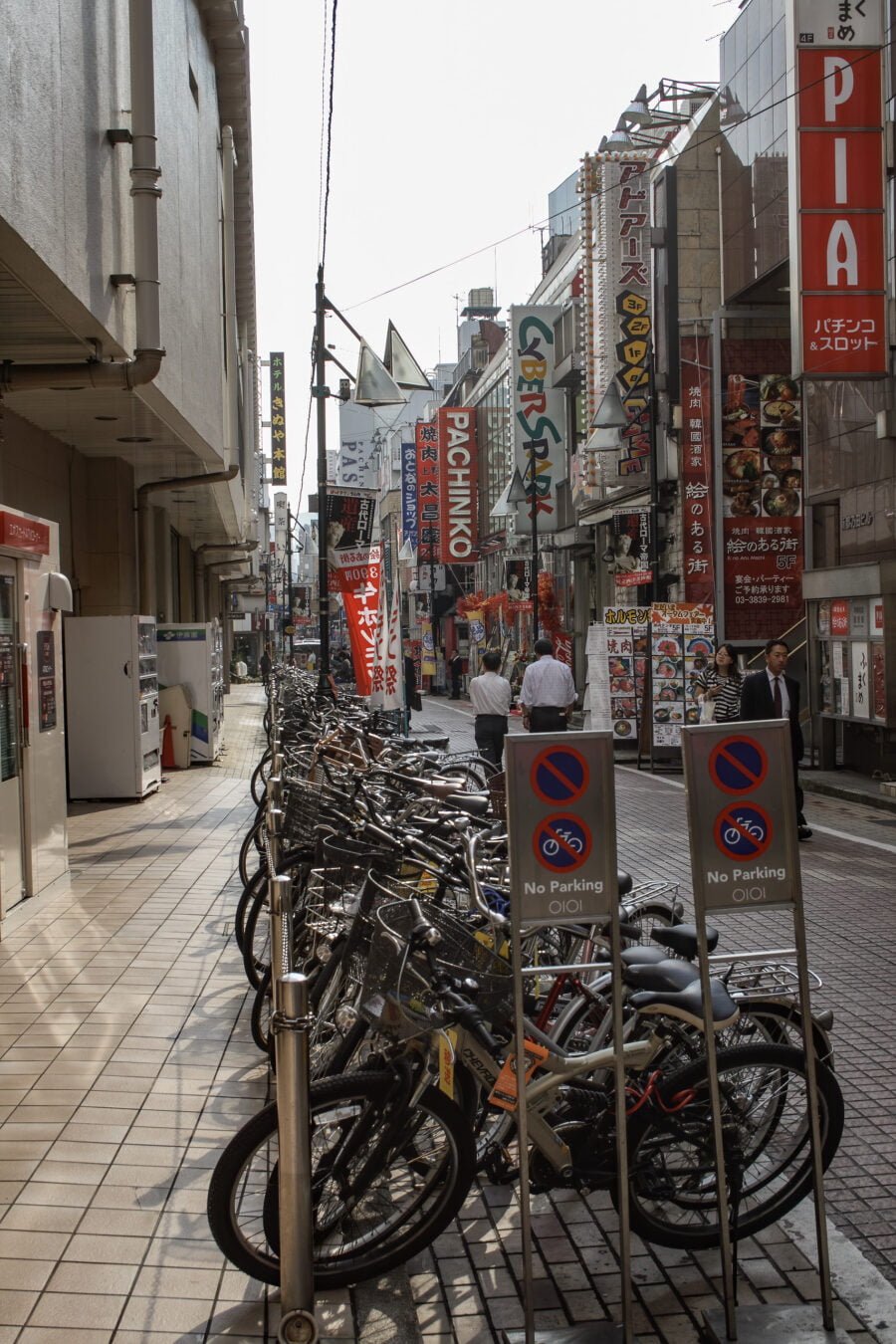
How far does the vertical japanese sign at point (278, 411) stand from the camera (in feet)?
226

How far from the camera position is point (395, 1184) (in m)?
3.75

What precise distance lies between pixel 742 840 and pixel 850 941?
16.3 ft

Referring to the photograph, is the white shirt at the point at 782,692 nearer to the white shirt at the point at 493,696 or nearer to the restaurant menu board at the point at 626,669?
the white shirt at the point at 493,696

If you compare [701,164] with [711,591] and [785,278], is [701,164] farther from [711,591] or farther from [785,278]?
[711,591]

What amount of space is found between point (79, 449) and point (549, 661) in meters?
6.39

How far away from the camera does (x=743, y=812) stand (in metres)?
3.52

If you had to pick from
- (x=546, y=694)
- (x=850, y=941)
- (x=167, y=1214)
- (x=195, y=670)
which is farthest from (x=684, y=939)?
(x=195, y=670)

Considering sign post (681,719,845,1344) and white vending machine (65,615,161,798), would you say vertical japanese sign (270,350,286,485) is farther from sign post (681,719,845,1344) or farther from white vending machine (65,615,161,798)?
sign post (681,719,845,1344)

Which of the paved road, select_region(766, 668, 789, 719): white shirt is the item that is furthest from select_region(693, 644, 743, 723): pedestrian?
the paved road

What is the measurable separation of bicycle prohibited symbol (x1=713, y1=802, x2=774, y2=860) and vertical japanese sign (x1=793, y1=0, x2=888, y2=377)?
498 inches

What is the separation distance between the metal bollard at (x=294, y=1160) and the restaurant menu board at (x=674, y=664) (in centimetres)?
1615

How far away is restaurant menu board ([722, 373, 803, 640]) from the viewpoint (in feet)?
82.2

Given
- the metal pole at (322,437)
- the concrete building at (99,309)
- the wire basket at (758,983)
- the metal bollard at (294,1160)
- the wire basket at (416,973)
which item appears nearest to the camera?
the metal bollard at (294,1160)

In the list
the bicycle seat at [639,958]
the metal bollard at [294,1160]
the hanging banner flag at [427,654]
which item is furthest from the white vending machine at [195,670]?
the hanging banner flag at [427,654]
